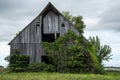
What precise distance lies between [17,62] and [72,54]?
6651 mm

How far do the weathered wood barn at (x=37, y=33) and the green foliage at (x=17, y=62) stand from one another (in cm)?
93

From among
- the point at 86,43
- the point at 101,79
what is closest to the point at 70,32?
the point at 86,43

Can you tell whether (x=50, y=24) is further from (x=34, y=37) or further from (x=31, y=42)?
(x=31, y=42)

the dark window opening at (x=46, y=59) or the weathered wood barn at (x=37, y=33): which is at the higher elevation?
the weathered wood barn at (x=37, y=33)

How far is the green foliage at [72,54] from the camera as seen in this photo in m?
45.2

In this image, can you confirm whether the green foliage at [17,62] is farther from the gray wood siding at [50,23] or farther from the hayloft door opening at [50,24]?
the gray wood siding at [50,23]

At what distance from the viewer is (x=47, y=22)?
47625 millimetres

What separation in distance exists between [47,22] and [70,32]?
3.33 metres

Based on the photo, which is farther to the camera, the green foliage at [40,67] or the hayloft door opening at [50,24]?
the hayloft door opening at [50,24]

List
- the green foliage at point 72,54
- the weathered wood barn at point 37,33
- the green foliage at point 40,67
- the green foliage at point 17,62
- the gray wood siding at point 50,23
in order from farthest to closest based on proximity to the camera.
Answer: the gray wood siding at point 50,23 → the weathered wood barn at point 37,33 → the green foliage at point 17,62 → the green foliage at point 40,67 → the green foliage at point 72,54

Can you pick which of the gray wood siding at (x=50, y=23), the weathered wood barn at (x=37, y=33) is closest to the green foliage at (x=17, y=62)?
the weathered wood barn at (x=37, y=33)

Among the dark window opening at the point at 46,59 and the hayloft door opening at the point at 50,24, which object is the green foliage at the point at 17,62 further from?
the hayloft door opening at the point at 50,24

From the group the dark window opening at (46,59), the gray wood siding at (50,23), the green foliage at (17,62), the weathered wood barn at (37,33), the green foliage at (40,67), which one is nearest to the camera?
the green foliage at (40,67)

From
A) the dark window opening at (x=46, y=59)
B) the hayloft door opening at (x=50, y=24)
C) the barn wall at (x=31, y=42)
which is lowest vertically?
the dark window opening at (x=46, y=59)
